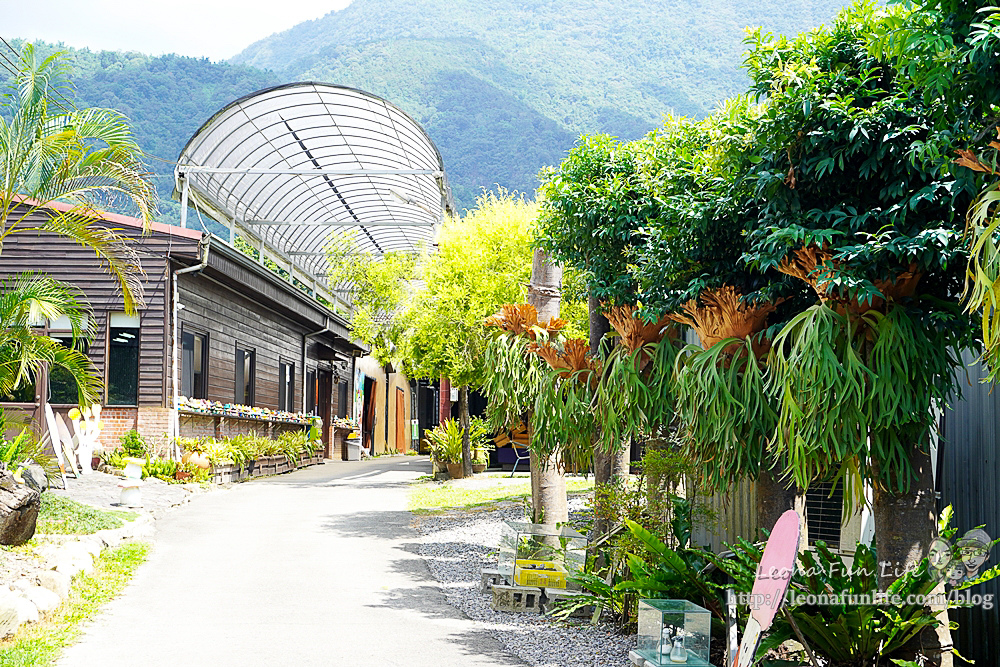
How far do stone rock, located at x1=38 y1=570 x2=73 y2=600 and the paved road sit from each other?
0.41 m

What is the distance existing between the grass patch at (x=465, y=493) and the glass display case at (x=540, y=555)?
19.9 ft

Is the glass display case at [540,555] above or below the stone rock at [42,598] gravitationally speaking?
above

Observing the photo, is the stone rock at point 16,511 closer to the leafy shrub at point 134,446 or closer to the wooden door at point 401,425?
the leafy shrub at point 134,446

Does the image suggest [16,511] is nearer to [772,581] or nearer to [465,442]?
[772,581]

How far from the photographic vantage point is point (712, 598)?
19.2ft

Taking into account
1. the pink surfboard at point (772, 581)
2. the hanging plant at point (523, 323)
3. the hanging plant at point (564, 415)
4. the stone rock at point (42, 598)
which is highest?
the hanging plant at point (523, 323)

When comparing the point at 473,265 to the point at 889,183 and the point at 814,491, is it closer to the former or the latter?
the point at 814,491

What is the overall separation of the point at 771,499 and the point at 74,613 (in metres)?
5.13

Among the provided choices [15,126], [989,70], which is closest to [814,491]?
[989,70]

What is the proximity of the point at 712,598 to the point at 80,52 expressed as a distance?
280 feet

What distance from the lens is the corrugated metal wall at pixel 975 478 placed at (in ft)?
18.0

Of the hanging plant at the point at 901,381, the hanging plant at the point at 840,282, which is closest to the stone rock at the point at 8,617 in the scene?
the hanging plant at the point at 840,282

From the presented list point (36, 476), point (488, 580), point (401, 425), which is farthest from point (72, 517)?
point (401, 425)

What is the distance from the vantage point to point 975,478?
18.9ft
